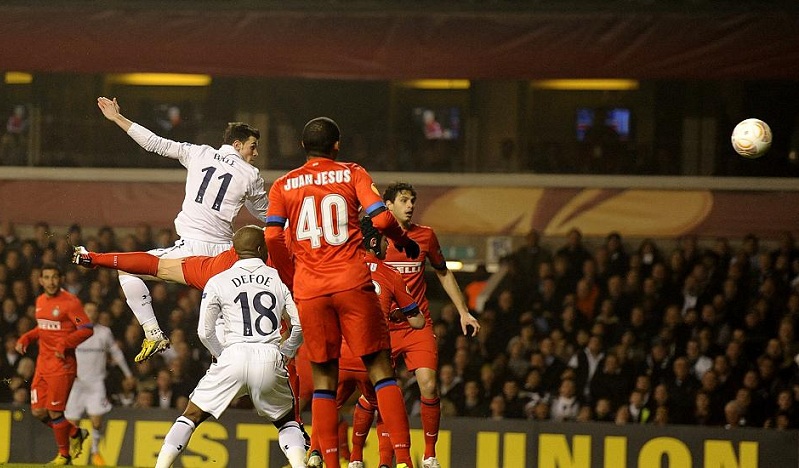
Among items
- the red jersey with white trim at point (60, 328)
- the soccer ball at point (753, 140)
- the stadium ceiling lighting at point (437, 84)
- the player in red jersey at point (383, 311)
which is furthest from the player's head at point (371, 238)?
the stadium ceiling lighting at point (437, 84)

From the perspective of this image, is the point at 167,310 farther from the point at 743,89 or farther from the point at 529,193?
the point at 743,89

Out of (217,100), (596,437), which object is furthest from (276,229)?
(217,100)

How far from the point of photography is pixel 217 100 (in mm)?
18016

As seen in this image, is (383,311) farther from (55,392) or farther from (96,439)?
(96,439)

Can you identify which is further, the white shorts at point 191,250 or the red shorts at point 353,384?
the red shorts at point 353,384

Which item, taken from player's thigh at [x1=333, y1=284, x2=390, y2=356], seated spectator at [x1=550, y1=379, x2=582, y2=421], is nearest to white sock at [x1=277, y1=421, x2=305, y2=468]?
player's thigh at [x1=333, y1=284, x2=390, y2=356]

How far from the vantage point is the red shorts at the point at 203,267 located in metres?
9.33

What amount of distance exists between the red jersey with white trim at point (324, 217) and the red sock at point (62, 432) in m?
5.42

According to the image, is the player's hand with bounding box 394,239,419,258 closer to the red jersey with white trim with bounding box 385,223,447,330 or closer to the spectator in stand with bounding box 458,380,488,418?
the red jersey with white trim with bounding box 385,223,447,330

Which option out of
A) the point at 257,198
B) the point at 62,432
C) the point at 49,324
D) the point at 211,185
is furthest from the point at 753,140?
the point at 62,432

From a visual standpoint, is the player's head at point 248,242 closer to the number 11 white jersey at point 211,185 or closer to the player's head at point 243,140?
the number 11 white jersey at point 211,185

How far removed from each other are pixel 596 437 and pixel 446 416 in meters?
1.69

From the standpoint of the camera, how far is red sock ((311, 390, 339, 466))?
771 cm

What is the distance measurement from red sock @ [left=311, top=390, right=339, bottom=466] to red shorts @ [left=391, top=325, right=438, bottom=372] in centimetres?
195
